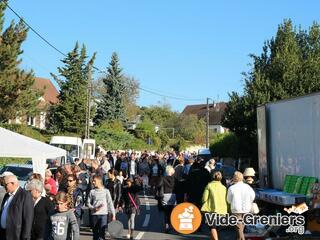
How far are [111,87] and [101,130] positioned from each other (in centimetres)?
1119

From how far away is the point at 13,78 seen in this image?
117 ft

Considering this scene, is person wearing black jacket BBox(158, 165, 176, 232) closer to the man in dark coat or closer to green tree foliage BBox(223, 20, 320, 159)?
the man in dark coat

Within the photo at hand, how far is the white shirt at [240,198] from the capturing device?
10922 mm

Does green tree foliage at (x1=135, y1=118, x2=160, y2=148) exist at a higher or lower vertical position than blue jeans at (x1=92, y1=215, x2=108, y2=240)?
higher

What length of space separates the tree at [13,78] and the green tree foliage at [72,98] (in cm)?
1970

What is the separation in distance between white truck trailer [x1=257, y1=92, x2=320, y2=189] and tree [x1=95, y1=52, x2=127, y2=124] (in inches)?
2099

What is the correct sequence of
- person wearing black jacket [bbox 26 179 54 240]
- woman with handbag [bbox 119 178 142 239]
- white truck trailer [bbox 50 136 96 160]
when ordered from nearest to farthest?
person wearing black jacket [bbox 26 179 54 240], woman with handbag [bbox 119 178 142 239], white truck trailer [bbox 50 136 96 160]

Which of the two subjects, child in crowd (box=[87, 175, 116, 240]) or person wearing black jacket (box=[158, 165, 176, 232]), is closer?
child in crowd (box=[87, 175, 116, 240])

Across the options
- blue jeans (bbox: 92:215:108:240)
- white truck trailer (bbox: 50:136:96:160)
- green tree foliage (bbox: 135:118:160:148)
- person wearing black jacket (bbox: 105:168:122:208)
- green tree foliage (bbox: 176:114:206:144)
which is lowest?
blue jeans (bbox: 92:215:108:240)

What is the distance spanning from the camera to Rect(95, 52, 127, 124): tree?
6819cm

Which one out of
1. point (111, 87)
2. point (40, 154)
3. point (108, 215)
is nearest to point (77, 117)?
point (111, 87)

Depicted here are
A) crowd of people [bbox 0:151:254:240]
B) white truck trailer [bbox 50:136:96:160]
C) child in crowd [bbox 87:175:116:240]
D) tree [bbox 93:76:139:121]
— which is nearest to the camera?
crowd of people [bbox 0:151:254:240]

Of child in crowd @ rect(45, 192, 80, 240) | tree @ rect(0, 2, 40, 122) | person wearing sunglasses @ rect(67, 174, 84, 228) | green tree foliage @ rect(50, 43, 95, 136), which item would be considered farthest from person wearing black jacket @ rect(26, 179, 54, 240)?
green tree foliage @ rect(50, 43, 95, 136)

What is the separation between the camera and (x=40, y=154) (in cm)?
1482
